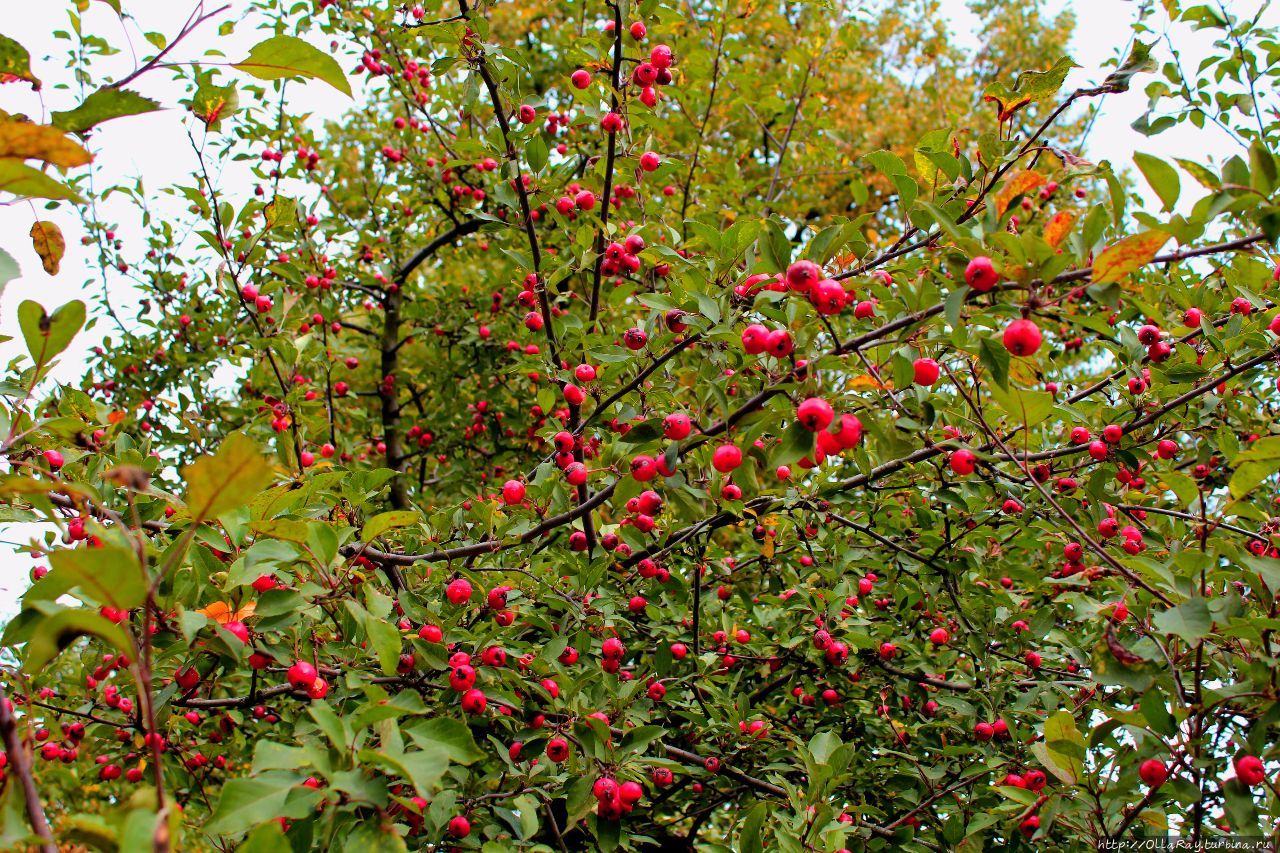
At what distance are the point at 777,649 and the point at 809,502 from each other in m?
1.16

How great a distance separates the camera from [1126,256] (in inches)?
60.4

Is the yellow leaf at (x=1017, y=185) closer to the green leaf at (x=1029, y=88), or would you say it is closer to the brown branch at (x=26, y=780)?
the green leaf at (x=1029, y=88)

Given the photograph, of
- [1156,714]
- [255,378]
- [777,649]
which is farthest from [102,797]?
[1156,714]

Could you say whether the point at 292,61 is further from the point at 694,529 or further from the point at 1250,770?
the point at 1250,770

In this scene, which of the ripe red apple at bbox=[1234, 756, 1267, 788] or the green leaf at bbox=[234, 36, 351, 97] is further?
the ripe red apple at bbox=[1234, 756, 1267, 788]

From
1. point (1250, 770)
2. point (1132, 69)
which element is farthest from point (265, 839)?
point (1132, 69)

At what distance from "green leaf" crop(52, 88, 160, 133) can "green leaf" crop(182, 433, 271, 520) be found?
560 millimetres

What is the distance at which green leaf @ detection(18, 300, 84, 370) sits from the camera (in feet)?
4.53

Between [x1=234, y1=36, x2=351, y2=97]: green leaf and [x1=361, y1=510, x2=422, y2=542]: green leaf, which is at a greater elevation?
[x1=234, y1=36, x2=351, y2=97]: green leaf

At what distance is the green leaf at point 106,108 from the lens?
4.07 feet

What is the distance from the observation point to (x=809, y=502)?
2.68 metres

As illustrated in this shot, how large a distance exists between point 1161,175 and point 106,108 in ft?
Answer: 5.98

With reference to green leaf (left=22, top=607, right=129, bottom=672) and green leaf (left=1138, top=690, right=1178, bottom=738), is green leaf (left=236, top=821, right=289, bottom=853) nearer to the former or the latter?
green leaf (left=22, top=607, right=129, bottom=672)

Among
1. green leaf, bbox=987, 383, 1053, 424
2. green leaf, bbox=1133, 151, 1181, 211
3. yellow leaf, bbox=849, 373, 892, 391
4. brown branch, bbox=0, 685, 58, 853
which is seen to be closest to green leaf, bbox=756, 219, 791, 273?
yellow leaf, bbox=849, 373, 892, 391
